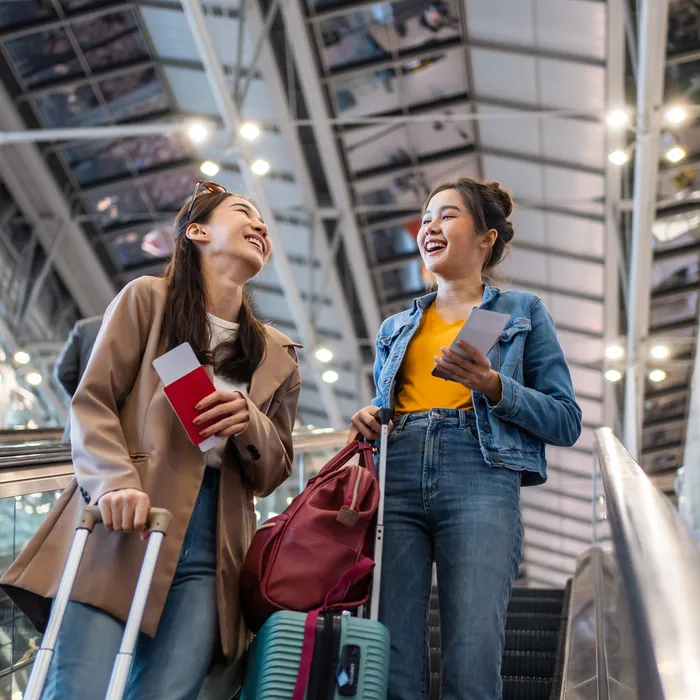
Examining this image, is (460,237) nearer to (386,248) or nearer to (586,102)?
(586,102)

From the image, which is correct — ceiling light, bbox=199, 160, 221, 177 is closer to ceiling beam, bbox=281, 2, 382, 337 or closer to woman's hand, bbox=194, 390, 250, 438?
ceiling beam, bbox=281, 2, 382, 337

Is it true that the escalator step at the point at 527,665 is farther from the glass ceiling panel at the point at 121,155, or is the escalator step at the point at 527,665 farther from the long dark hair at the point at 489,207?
the glass ceiling panel at the point at 121,155

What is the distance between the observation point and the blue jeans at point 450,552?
2.52 m

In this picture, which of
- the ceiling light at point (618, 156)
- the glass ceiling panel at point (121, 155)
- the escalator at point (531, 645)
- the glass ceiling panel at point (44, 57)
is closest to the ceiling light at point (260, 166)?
the glass ceiling panel at point (121, 155)

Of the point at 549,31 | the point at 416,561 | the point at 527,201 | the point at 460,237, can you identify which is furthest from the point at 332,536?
the point at 527,201

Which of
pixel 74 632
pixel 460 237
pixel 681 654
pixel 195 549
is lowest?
pixel 681 654

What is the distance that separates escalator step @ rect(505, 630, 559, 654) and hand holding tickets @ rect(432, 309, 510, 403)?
7.86ft

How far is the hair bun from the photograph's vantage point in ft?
10.7

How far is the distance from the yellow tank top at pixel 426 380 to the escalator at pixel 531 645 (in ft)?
5.28

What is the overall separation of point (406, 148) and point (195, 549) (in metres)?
14.2

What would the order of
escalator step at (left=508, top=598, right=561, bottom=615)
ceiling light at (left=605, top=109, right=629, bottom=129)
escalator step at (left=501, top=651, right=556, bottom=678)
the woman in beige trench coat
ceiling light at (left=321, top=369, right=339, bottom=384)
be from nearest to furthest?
the woman in beige trench coat → escalator step at (left=501, top=651, right=556, bottom=678) → escalator step at (left=508, top=598, right=561, bottom=615) → ceiling light at (left=605, top=109, right=629, bottom=129) → ceiling light at (left=321, top=369, right=339, bottom=384)

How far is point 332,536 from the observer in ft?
8.74

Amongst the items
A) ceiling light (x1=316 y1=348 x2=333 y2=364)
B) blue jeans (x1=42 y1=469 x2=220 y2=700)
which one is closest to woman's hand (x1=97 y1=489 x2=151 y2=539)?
blue jeans (x1=42 y1=469 x2=220 y2=700)

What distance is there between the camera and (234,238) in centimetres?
299
